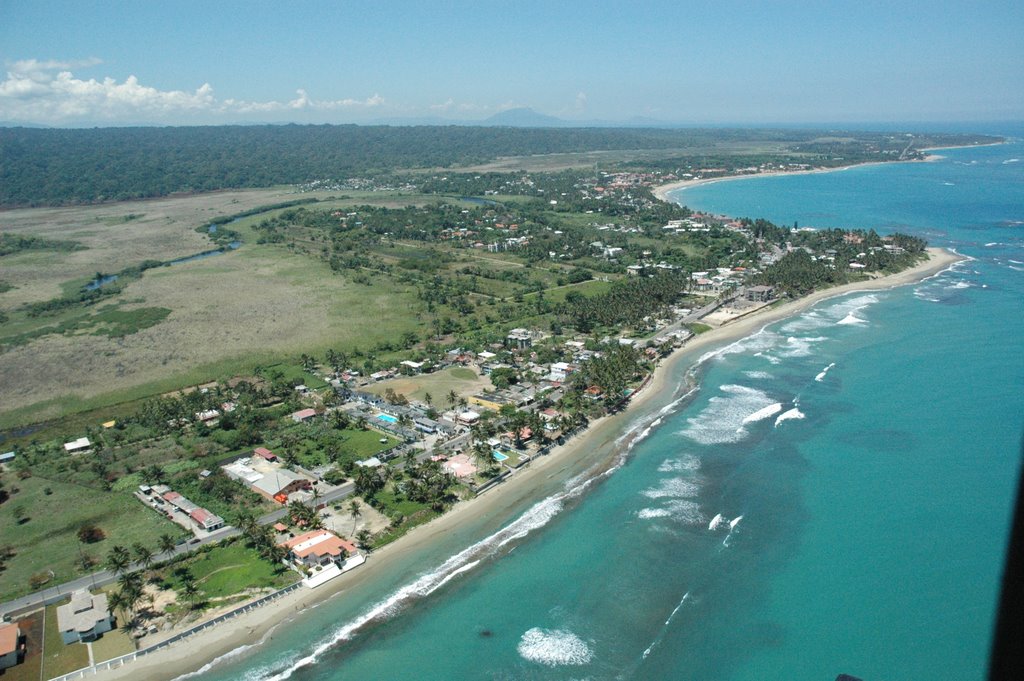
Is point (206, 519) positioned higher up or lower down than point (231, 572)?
higher up

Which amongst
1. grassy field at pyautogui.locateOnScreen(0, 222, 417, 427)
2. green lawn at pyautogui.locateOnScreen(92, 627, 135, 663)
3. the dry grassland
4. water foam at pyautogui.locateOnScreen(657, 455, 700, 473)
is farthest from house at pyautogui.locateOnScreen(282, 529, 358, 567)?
grassy field at pyautogui.locateOnScreen(0, 222, 417, 427)

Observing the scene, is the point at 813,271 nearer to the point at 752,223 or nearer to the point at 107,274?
the point at 752,223

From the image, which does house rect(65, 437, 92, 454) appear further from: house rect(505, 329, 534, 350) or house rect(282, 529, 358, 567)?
house rect(505, 329, 534, 350)

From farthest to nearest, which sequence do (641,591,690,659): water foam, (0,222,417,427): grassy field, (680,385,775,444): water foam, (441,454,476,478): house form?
(0,222,417,427): grassy field → (680,385,775,444): water foam → (441,454,476,478): house → (641,591,690,659): water foam

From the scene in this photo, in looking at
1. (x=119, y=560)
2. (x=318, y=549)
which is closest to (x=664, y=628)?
(x=318, y=549)

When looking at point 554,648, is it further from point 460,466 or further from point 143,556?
point 143,556

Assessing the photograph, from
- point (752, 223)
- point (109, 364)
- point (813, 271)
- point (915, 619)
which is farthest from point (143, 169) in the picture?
point (915, 619)
